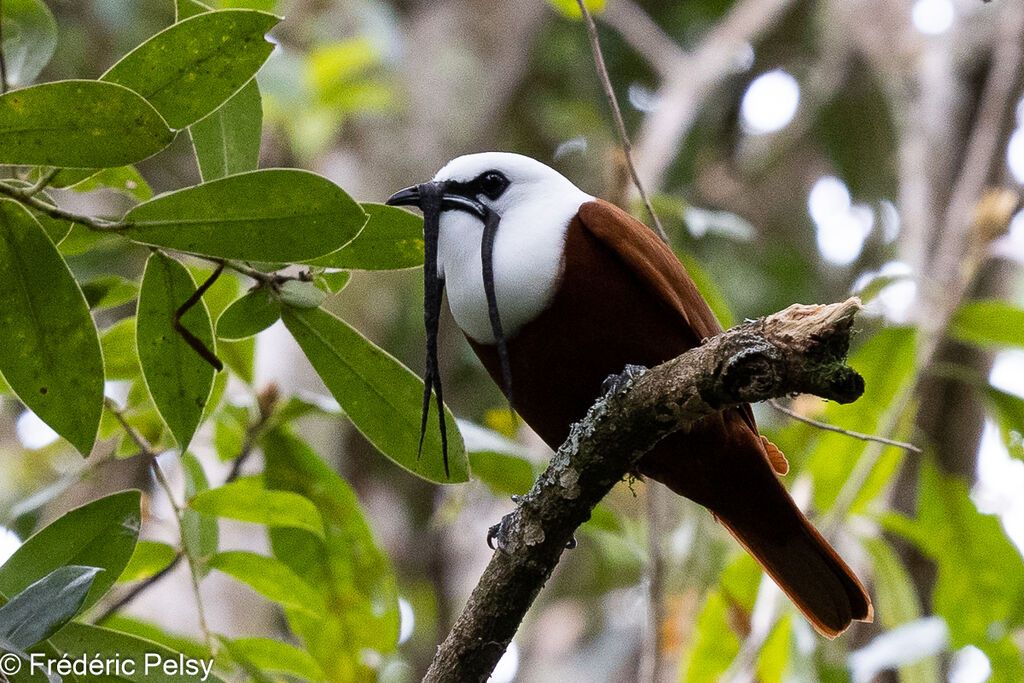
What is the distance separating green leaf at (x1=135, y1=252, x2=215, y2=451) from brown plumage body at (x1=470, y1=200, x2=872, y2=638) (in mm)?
569

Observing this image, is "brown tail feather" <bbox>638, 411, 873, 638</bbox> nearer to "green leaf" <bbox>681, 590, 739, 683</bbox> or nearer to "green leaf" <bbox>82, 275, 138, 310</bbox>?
"green leaf" <bbox>681, 590, 739, 683</bbox>

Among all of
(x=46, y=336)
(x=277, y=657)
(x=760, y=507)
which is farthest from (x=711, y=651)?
(x=46, y=336)

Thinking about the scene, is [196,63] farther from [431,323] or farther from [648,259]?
[648,259]

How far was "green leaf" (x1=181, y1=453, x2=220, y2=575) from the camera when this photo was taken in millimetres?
2162

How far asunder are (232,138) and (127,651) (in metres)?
0.90

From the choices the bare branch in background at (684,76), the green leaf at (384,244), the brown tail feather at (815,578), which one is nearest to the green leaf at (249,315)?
the green leaf at (384,244)

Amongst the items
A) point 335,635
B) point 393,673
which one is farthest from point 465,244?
point 393,673

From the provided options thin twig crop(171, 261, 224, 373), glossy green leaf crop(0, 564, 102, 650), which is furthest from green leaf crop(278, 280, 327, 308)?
glossy green leaf crop(0, 564, 102, 650)

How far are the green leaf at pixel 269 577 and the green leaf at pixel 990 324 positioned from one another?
2.05 metres

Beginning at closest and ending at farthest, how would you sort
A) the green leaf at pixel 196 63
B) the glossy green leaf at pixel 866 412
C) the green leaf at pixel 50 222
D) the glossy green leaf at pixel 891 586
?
1. the green leaf at pixel 196 63
2. the green leaf at pixel 50 222
3. the glossy green leaf at pixel 866 412
4. the glossy green leaf at pixel 891 586

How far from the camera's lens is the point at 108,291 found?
6.78 feet

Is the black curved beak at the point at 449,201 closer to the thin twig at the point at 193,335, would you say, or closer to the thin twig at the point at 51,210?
the thin twig at the point at 193,335

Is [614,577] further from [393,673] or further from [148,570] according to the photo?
[148,570]

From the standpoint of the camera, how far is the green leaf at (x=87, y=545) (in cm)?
175
